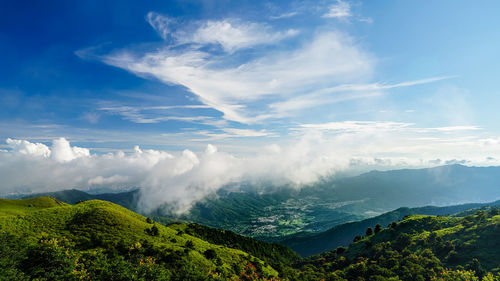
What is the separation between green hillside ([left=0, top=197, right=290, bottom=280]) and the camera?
47.3m

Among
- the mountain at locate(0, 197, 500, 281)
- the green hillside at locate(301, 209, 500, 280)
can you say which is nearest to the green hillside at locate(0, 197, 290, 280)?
the mountain at locate(0, 197, 500, 281)

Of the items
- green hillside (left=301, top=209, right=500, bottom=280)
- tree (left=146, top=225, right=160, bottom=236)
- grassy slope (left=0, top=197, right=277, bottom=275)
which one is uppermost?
grassy slope (left=0, top=197, right=277, bottom=275)

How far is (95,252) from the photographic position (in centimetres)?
6062

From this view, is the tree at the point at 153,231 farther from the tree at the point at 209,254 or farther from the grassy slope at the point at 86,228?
the tree at the point at 209,254

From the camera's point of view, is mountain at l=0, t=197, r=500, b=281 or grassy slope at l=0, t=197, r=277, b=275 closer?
mountain at l=0, t=197, r=500, b=281

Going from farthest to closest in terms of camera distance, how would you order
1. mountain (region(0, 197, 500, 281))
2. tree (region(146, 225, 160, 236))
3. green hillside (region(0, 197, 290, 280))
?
tree (region(146, 225, 160, 236)), mountain (region(0, 197, 500, 281)), green hillside (region(0, 197, 290, 280))

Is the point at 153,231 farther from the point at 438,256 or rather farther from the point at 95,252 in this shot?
the point at 438,256

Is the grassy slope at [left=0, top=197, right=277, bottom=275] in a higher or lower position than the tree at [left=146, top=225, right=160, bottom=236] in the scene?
higher

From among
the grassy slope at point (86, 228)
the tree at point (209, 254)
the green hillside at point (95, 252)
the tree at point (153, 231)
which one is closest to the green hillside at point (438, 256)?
the green hillside at point (95, 252)

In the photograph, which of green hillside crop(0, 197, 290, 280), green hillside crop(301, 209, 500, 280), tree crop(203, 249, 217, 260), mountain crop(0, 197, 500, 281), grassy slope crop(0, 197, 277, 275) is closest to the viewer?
green hillside crop(0, 197, 290, 280)

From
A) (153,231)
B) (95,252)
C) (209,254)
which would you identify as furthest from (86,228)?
(209,254)

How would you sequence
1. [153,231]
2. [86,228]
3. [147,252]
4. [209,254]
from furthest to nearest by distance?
[153,231] → [209,254] → [86,228] → [147,252]

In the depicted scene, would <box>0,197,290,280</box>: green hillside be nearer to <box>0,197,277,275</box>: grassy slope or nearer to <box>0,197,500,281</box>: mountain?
→ <box>0,197,277,275</box>: grassy slope

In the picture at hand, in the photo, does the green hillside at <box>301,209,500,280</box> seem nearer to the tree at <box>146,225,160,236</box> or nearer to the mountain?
the mountain
